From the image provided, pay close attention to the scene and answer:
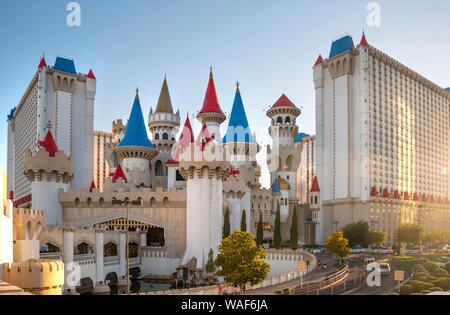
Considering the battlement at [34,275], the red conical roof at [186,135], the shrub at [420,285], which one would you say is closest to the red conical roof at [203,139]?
the red conical roof at [186,135]

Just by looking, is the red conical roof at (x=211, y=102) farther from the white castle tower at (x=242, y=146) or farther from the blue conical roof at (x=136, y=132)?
the blue conical roof at (x=136, y=132)

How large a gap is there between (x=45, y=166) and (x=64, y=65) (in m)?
36.1

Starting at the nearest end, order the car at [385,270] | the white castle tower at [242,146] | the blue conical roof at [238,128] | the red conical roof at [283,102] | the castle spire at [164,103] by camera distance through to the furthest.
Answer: the car at [385,270]
the white castle tower at [242,146]
the blue conical roof at [238,128]
the castle spire at [164,103]
the red conical roof at [283,102]

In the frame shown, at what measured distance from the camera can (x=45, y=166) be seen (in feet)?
174

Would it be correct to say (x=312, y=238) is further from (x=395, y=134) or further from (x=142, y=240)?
(x=142, y=240)

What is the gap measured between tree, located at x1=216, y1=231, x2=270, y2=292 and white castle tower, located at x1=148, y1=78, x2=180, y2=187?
41387 mm

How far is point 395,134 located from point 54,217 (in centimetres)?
6794

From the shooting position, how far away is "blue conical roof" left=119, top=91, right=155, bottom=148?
6875 centimetres

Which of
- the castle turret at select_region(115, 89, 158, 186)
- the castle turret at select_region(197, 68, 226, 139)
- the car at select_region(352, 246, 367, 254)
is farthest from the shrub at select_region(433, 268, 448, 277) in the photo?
the castle turret at select_region(115, 89, 158, 186)

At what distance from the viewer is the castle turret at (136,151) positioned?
68.4m

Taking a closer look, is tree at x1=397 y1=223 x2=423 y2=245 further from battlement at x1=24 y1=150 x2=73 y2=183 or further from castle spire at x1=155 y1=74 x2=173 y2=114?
battlement at x1=24 y1=150 x2=73 y2=183

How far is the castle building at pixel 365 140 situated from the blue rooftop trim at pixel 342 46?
0.19 m

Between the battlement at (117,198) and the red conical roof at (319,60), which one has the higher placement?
the red conical roof at (319,60)

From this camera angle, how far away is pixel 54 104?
81.6 meters
